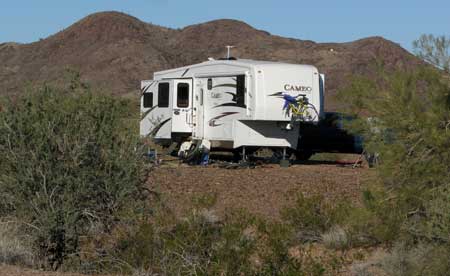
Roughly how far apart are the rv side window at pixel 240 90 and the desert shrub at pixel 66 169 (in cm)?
1185

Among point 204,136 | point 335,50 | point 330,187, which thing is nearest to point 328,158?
point 204,136

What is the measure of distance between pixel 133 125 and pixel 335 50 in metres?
63.4

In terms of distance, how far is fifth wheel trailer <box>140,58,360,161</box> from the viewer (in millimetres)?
22484

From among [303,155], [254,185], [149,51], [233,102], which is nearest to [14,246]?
[254,185]

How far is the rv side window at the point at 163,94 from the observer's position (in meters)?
24.5

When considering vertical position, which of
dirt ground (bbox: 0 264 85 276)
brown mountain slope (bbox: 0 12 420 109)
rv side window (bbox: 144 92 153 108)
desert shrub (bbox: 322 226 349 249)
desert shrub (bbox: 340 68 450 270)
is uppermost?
brown mountain slope (bbox: 0 12 420 109)

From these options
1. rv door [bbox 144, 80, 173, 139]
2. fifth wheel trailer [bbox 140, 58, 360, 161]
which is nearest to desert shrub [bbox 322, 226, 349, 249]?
fifth wheel trailer [bbox 140, 58, 360, 161]

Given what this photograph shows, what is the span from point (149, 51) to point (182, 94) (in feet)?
147

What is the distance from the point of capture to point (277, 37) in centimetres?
7725

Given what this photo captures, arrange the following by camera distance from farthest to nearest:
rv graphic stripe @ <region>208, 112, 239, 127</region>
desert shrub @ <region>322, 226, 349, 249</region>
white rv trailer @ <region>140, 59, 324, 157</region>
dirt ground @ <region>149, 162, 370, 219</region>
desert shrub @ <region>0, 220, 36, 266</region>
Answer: rv graphic stripe @ <region>208, 112, 239, 127</region>
white rv trailer @ <region>140, 59, 324, 157</region>
dirt ground @ <region>149, 162, 370, 219</region>
desert shrub @ <region>322, 226, 349, 249</region>
desert shrub @ <region>0, 220, 36, 266</region>

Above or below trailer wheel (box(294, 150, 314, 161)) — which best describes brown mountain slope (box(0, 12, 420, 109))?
above

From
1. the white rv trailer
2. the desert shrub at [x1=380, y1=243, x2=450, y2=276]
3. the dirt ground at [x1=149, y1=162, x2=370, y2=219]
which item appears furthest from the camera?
the white rv trailer

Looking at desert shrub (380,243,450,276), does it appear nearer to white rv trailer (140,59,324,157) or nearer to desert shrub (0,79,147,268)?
desert shrub (0,79,147,268)

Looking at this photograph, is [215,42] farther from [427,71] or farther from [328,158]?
[427,71]
